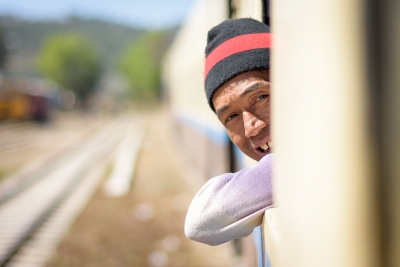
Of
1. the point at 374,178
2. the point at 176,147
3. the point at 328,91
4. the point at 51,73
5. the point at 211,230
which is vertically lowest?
the point at 51,73

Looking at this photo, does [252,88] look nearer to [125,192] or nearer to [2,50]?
[125,192]

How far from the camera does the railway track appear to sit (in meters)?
5.80

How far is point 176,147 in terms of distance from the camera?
17891 mm

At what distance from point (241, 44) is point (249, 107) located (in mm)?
189

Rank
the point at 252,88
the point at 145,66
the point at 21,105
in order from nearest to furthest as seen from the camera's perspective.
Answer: the point at 252,88 < the point at 21,105 < the point at 145,66

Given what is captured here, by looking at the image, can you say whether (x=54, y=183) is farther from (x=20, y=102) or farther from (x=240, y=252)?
(x=20, y=102)

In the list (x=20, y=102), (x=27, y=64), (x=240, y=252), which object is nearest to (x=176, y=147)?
(x=240, y=252)

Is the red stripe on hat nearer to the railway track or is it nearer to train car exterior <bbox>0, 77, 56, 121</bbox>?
the railway track

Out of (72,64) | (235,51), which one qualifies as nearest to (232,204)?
(235,51)

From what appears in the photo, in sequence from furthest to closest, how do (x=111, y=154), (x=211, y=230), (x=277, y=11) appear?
(x=111, y=154) < (x=211, y=230) < (x=277, y=11)

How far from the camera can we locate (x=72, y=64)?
3369 inches

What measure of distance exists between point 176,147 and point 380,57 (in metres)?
17.3

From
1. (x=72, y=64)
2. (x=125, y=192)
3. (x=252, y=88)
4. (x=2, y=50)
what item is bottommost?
(x=72, y=64)

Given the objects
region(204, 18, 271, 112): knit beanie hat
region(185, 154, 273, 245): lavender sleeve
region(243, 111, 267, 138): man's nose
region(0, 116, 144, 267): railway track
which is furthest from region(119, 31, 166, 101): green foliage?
region(185, 154, 273, 245): lavender sleeve
